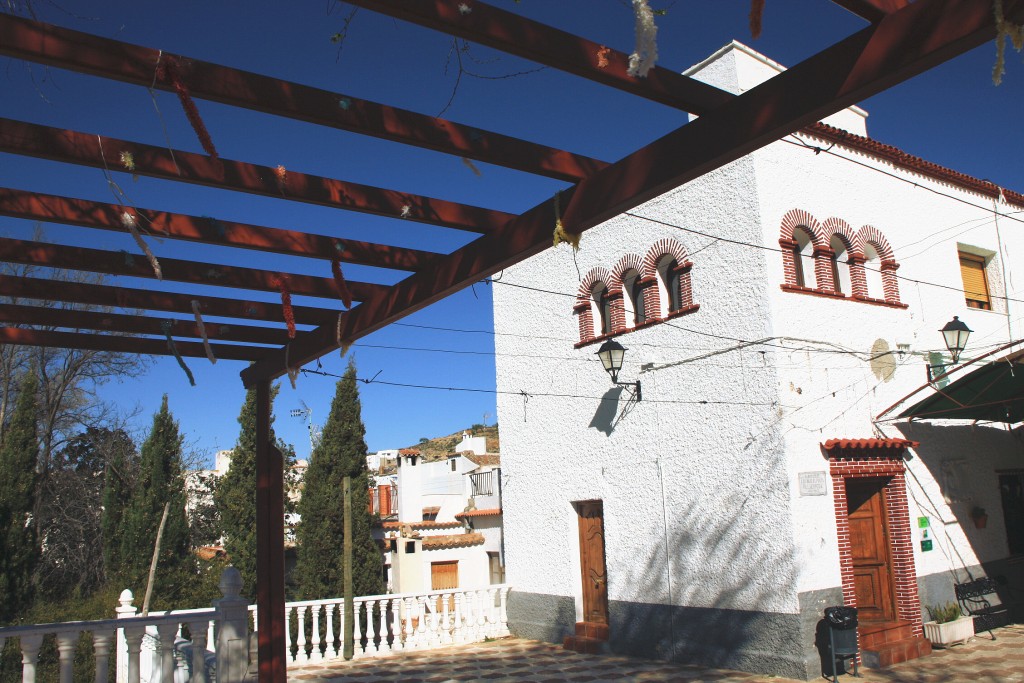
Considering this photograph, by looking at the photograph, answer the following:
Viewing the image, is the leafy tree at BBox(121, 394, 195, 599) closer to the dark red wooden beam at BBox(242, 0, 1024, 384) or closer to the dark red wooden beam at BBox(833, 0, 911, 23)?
the dark red wooden beam at BBox(242, 0, 1024, 384)

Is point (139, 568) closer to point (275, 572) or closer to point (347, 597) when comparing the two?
point (347, 597)

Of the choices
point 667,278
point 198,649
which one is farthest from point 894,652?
point 198,649

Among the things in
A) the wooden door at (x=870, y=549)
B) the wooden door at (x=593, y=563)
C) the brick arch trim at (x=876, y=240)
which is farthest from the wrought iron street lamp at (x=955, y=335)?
the wooden door at (x=593, y=563)

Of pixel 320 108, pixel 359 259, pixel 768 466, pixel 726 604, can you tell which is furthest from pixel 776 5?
pixel 726 604

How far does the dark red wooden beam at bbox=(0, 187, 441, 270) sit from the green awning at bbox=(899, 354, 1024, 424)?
7.36m

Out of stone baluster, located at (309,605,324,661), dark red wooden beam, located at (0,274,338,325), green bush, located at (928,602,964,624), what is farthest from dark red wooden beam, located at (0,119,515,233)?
green bush, located at (928,602,964,624)

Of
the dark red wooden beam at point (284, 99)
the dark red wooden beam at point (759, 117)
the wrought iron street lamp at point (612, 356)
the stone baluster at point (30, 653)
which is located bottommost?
the stone baluster at point (30, 653)

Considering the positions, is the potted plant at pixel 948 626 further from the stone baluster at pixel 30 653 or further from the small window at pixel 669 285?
the stone baluster at pixel 30 653

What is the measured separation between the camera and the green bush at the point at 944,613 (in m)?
9.30

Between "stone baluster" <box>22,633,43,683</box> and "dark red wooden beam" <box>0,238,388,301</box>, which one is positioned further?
"stone baluster" <box>22,633,43,683</box>

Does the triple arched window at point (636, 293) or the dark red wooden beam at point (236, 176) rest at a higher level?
the triple arched window at point (636, 293)

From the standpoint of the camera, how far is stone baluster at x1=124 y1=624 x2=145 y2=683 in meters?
4.29

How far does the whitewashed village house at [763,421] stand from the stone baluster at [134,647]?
624 cm

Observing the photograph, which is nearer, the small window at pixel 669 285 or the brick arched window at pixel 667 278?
the brick arched window at pixel 667 278
